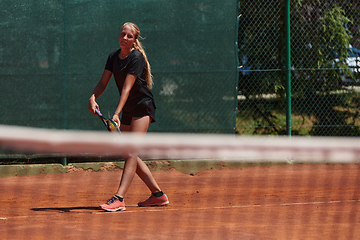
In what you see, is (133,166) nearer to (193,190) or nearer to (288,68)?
(193,190)

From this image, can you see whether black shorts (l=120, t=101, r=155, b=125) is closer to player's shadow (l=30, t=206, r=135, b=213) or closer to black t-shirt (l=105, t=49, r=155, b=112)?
black t-shirt (l=105, t=49, r=155, b=112)

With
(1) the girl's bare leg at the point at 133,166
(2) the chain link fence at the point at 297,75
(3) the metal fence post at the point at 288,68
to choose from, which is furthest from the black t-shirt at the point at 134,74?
(2) the chain link fence at the point at 297,75

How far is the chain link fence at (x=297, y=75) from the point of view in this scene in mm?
8609

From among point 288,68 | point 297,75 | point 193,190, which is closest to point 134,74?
point 193,190

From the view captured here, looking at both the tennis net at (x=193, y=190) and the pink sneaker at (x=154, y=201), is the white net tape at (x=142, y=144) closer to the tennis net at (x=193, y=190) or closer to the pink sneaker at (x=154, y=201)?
the tennis net at (x=193, y=190)

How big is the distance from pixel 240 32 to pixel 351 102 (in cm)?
223

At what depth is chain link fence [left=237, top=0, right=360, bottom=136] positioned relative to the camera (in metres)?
8.61

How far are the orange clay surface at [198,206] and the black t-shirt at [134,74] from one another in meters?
1.00

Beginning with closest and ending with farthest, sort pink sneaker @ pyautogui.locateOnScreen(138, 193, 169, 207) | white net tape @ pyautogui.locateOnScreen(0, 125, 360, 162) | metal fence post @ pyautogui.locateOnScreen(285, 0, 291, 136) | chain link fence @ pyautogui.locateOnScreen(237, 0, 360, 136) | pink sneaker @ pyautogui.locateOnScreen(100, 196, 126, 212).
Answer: white net tape @ pyautogui.locateOnScreen(0, 125, 360, 162), pink sneaker @ pyautogui.locateOnScreen(100, 196, 126, 212), pink sneaker @ pyautogui.locateOnScreen(138, 193, 169, 207), metal fence post @ pyautogui.locateOnScreen(285, 0, 291, 136), chain link fence @ pyautogui.locateOnScreen(237, 0, 360, 136)

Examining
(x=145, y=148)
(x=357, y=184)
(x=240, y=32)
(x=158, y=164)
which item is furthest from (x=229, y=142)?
(x=240, y=32)

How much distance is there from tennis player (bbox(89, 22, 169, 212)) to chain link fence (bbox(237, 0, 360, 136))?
12.0 feet

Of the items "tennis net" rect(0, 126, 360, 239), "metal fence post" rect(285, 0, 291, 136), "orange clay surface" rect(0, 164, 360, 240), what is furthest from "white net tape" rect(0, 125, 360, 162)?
"metal fence post" rect(285, 0, 291, 136)

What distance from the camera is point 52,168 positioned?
23.8 feet

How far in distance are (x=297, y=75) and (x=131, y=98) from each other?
505 cm
